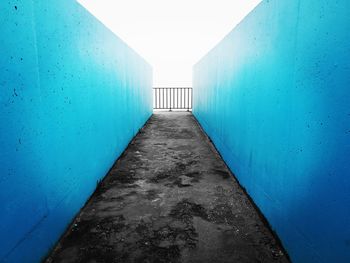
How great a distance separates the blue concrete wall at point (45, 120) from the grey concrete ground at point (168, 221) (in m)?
0.27

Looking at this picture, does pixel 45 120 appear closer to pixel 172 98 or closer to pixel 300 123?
pixel 300 123

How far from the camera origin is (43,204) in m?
1.98

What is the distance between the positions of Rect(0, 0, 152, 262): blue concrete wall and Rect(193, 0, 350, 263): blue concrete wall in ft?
6.73

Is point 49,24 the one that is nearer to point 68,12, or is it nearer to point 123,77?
point 68,12

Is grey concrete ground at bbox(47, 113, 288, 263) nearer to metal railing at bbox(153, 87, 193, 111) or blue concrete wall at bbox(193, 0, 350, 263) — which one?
blue concrete wall at bbox(193, 0, 350, 263)

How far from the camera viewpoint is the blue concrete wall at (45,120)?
61.9 inches

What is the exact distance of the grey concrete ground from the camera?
2.07 metres

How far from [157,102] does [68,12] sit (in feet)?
41.5

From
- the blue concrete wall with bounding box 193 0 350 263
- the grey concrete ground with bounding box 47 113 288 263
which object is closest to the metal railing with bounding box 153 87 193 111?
the grey concrete ground with bounding box 47 113 288 263

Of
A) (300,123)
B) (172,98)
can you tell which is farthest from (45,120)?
(172,98)

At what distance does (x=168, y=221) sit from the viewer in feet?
8.49

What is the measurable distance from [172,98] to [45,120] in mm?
13148

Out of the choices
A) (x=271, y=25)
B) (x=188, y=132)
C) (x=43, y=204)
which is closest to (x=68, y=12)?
(x=43, y=204)

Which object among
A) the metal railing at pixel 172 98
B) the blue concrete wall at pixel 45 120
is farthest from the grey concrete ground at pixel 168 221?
the metal railing at pixel 172 98
